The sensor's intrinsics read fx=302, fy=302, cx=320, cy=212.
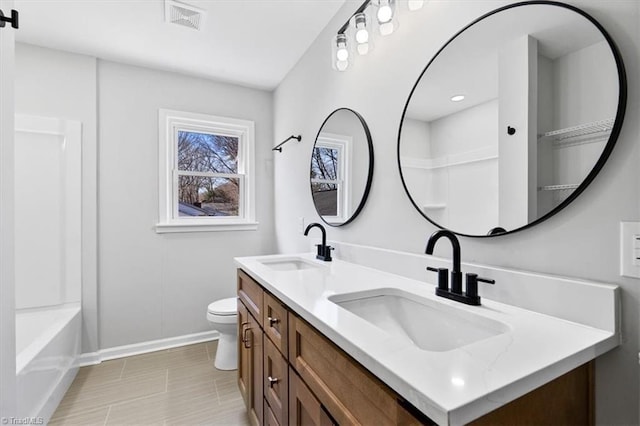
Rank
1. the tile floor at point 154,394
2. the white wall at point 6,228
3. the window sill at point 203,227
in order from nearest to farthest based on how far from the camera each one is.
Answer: the white wall at point 6,228 → the tile floor at point 154,394 → the window sill at point 203,227

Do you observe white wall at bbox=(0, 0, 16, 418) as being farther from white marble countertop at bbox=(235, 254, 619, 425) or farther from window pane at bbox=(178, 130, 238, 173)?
window pane at bbox=(178, 130, 238, 173)

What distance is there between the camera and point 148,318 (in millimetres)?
2598

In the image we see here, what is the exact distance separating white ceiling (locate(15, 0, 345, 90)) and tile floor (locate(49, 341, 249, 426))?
8.02ft

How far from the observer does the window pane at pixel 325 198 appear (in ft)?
6.30

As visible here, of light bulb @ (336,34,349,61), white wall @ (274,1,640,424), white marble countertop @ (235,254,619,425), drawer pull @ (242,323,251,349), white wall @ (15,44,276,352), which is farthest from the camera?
white wall @ (15,44,276,352)

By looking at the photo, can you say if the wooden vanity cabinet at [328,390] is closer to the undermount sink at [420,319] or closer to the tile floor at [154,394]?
the undermount sink at [420,319]

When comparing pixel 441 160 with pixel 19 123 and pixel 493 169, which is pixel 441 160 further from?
pixel 19 123

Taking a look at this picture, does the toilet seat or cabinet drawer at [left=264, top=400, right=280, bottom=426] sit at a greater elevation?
the toilet seat

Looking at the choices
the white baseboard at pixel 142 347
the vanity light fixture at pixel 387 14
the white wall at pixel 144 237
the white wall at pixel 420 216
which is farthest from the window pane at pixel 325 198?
the white baseboard at pixel 142 347

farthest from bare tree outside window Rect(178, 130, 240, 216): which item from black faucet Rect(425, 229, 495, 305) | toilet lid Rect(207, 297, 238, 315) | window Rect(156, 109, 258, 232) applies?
black faucet Rect(425, 229, 495, 305)

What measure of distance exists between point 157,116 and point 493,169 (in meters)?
2.67

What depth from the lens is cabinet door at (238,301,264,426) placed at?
140 centimetres

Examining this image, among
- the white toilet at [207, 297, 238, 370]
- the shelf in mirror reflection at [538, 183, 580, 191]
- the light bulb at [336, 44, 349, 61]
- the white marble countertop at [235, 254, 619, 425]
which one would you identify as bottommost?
the white toilet at [207, 297, 238, 370]

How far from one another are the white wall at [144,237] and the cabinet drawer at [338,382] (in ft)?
5.17
